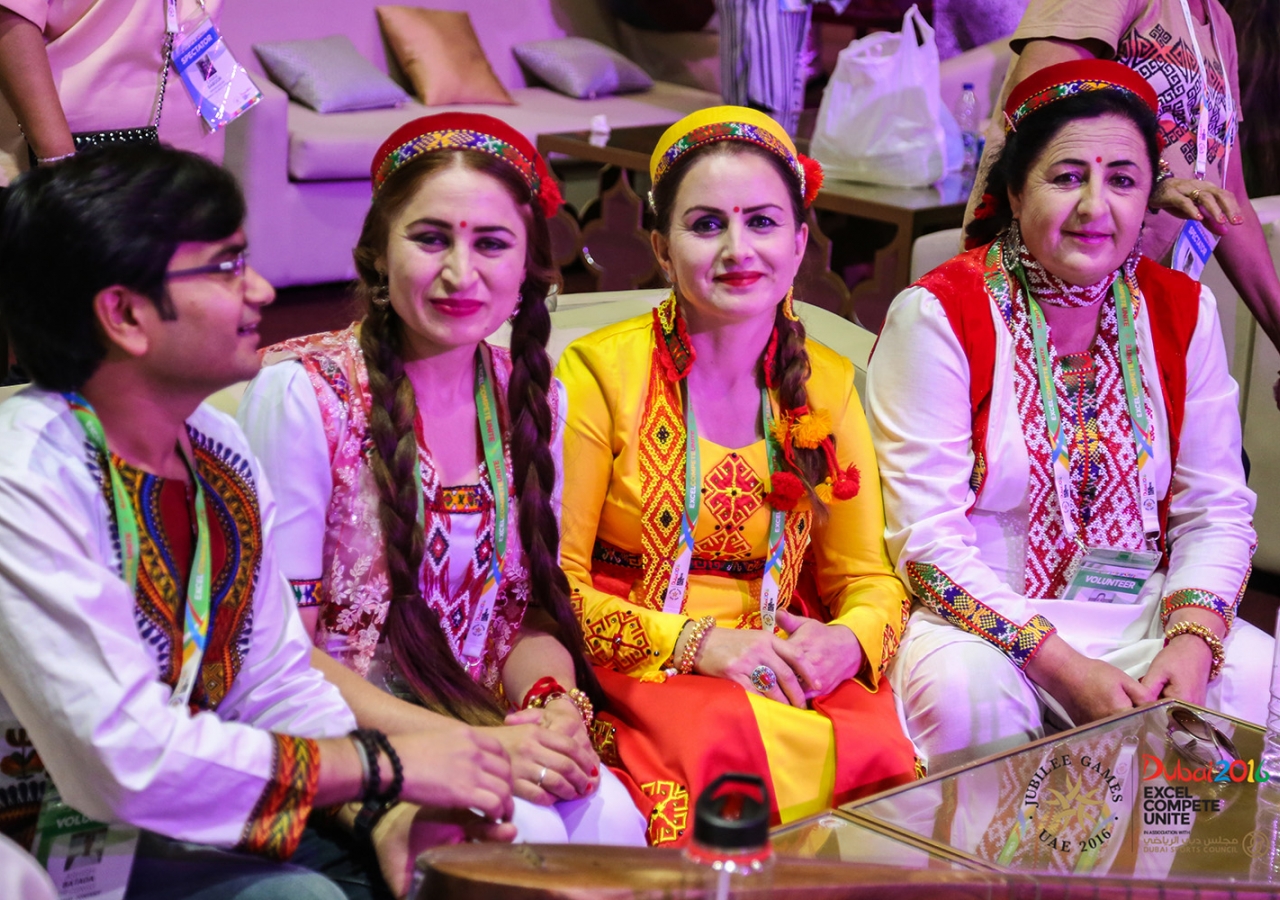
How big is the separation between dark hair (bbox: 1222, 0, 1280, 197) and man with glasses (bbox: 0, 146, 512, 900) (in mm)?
2360

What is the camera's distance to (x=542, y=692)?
1858mm

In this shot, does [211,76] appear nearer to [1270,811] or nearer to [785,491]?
[785,491]

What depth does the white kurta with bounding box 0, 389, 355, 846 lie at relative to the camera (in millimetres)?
1281

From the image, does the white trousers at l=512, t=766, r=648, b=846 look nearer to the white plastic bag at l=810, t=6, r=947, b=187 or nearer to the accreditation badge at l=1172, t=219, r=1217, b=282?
the accreditation badge at l=1172, t=219, r=1217, b=282

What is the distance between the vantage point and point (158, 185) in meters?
1.38

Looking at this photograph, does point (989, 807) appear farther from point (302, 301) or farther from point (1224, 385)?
point (302, 301)

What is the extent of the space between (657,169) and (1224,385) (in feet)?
3.56

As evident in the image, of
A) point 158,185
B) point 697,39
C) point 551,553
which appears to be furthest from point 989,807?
point 697,39

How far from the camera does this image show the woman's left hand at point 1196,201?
2.45 metres

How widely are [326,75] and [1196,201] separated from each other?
4.33 metres

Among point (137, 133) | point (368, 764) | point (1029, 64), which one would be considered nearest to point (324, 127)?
point (137, 133)

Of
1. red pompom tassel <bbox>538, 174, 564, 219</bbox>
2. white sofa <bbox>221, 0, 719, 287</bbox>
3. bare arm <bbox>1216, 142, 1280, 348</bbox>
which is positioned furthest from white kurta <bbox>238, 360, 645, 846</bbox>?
white sofa <bbox>221, 0, 719, 287</bbox>

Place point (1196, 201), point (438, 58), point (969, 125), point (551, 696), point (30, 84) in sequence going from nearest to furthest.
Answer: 1. point (551, 696)
2. point (1196, 201)
3. point (30, 84)
4. point (969, 125)
5. point (438, 58)

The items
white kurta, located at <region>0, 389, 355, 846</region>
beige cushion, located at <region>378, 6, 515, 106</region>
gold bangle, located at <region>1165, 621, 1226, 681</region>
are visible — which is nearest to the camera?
white kurta, located at <region>0, 389, 355, 846</region>
